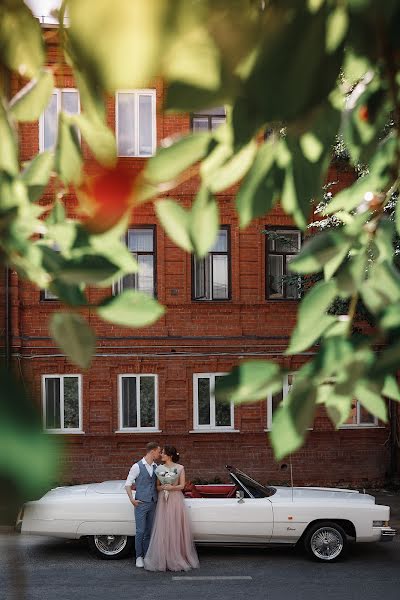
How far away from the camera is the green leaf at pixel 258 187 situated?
0.98 metres

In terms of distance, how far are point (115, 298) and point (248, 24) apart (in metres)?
0.26

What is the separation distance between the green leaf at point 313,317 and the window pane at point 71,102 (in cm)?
30

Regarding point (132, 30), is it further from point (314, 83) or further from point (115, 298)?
point (115, 298)

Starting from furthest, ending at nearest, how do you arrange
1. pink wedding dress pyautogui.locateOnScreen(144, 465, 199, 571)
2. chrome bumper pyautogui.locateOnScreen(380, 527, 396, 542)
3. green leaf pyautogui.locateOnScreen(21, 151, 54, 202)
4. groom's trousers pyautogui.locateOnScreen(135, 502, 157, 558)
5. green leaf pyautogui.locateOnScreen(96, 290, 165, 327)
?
chrome bumper pyautogui.locateOnScreen(380, 527, 396, 542) → groom's trousers pyautogui.locateOnScreen(135, 502, 157, 558) → pink wedding dress pyautogui.locateOnScreen(144, 465, 199, 571) → green leaf pyautogui.locateOnScreen(21, 151, 54, 202) → green leaf pyautogui.locateOnScreen(96, 290, 165, 327)

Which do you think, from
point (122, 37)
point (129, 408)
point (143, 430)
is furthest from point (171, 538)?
point (122, 37)

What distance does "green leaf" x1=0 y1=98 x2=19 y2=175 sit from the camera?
81cm

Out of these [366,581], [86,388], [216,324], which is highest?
[216,324]

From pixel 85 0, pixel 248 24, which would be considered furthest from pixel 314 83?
pixel 85 0

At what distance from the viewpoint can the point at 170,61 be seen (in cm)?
58

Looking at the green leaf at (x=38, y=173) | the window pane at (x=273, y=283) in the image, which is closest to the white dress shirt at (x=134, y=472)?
the window pane at (x=273, y=283)

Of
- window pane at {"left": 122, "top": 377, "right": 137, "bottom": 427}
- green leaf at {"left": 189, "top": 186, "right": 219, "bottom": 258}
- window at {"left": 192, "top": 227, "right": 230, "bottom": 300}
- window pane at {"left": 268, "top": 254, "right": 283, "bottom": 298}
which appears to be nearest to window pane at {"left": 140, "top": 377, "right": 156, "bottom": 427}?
window pane at {"left": 122, "top": 377, "right": 137, "bottom": 427}

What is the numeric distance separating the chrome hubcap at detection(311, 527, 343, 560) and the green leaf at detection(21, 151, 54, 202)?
1008cm

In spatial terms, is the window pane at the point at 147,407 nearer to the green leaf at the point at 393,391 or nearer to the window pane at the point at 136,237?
the window pane at the point at 136,237

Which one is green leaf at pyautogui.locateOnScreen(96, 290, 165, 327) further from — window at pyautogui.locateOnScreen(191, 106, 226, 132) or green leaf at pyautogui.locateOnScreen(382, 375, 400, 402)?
green leaf at pyautogui.locateOnScreen(382, 375, 400, 402)
